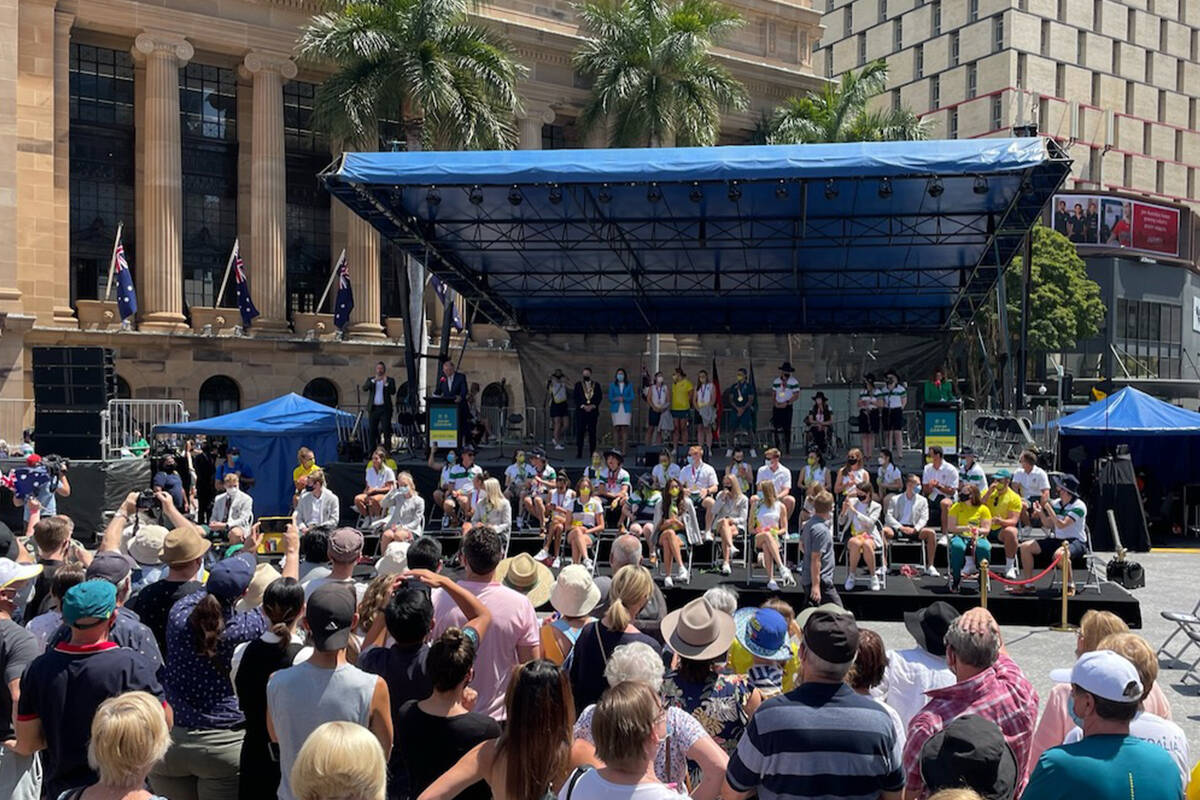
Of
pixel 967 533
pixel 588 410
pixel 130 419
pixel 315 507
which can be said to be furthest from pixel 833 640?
pixel 130 419

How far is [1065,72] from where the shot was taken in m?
71.8

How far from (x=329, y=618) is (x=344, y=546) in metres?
1.53

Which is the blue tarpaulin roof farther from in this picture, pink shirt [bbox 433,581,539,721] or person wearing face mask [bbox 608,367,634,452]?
pink shirt [bbox 433,581,539,721]

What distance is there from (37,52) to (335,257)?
12.0 meters

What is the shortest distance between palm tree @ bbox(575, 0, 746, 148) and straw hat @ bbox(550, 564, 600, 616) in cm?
2931

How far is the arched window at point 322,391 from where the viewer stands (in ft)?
124

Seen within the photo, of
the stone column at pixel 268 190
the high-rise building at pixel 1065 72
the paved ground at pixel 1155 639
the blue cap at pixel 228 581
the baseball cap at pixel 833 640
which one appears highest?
the high-rise building at pixel 1065 72

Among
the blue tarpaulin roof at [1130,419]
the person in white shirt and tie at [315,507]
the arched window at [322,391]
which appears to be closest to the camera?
the person in white shirt and tie at [315,507]

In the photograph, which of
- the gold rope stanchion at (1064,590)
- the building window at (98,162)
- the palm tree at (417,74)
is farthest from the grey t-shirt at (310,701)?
the building window at (98,162)

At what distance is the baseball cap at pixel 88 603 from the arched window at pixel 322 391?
33.7 metres

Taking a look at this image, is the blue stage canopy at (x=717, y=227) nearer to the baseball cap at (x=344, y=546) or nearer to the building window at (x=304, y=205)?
the baseball cap at (x=344, y=546)

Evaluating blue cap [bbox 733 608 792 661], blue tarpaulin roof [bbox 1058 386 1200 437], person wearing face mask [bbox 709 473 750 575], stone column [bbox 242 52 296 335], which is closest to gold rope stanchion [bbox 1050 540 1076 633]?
person wearing face mask [bbox 709 473 750 575]

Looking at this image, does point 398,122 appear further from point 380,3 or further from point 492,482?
point 492,482

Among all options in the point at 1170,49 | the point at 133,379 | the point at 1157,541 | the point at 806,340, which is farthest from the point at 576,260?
the point at 1170,49
